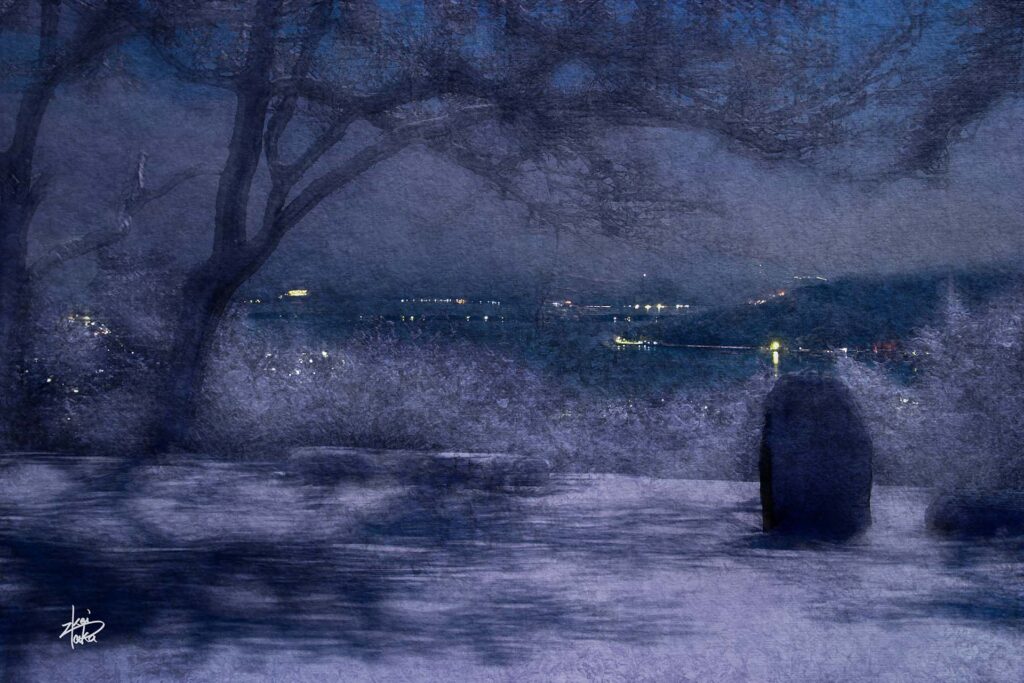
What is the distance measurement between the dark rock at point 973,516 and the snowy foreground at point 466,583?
2.7 inches

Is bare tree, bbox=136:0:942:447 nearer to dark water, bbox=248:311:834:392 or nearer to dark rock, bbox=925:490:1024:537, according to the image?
dark water, bbox=248:311:834:392

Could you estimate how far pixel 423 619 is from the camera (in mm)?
2979

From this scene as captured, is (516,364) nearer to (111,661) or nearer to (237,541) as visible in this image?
(237,541)

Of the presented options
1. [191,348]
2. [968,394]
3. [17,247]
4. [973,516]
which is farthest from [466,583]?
[17,247]

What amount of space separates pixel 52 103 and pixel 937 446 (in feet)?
12.6

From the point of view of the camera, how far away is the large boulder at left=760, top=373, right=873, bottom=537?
11.1 ft
